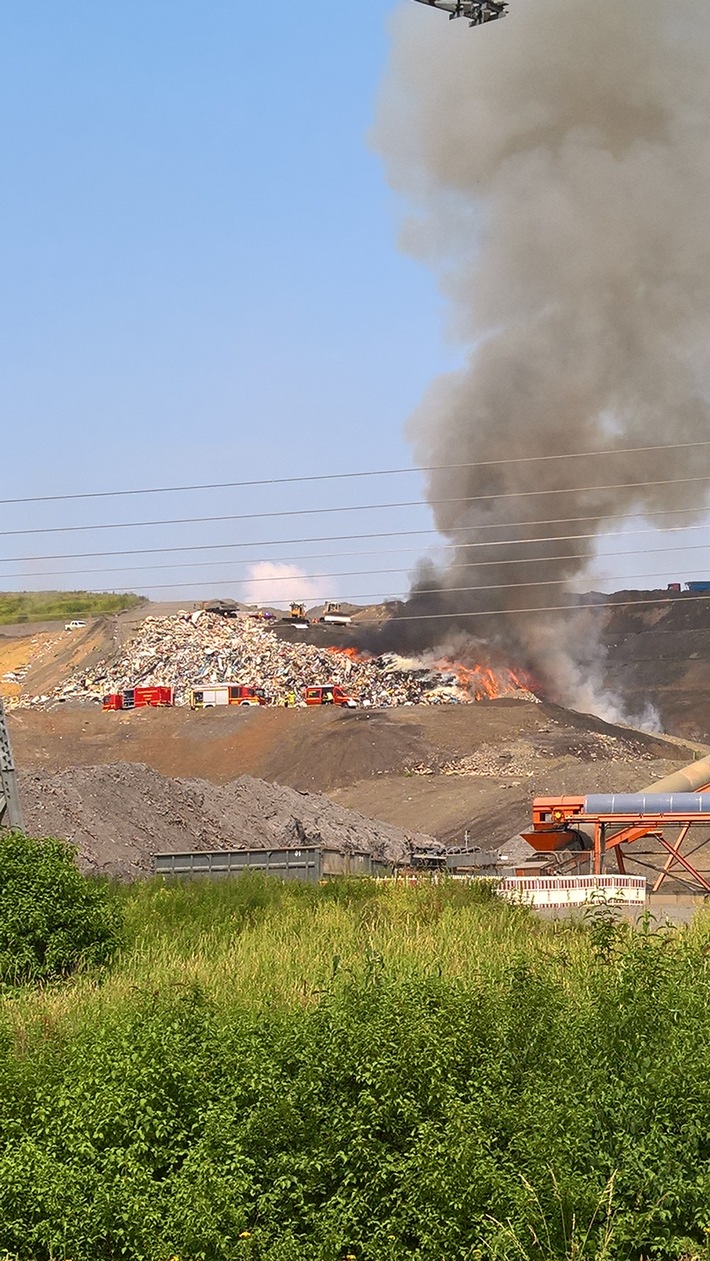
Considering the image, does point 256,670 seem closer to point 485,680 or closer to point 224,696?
point 224,696

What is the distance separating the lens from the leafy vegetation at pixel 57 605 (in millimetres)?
122225

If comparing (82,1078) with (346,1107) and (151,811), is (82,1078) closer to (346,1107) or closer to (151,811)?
(346,1107)

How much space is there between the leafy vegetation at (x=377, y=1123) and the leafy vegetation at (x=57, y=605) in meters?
108

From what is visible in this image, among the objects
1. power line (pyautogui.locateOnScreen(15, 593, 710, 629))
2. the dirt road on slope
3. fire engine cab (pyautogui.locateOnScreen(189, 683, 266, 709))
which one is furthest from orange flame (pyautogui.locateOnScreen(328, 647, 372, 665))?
the dirt road on slope

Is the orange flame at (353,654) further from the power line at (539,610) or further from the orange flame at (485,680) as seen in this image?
the orange flame at (485,680)

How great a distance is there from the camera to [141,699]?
233ft

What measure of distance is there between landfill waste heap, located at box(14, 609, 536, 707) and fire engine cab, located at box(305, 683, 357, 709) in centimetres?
130

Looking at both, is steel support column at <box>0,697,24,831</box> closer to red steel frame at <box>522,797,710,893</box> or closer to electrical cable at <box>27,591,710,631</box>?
red steel frame at <box>522,797,710,893</box>

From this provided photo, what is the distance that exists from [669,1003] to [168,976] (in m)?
6.13

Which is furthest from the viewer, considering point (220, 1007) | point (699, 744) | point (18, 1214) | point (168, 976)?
point (699, 744)

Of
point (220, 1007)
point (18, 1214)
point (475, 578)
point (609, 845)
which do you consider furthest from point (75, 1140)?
point (475, 578)

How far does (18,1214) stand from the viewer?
31.7 feet

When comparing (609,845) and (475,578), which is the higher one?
(475,578)

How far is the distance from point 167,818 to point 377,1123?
91.8 ft
